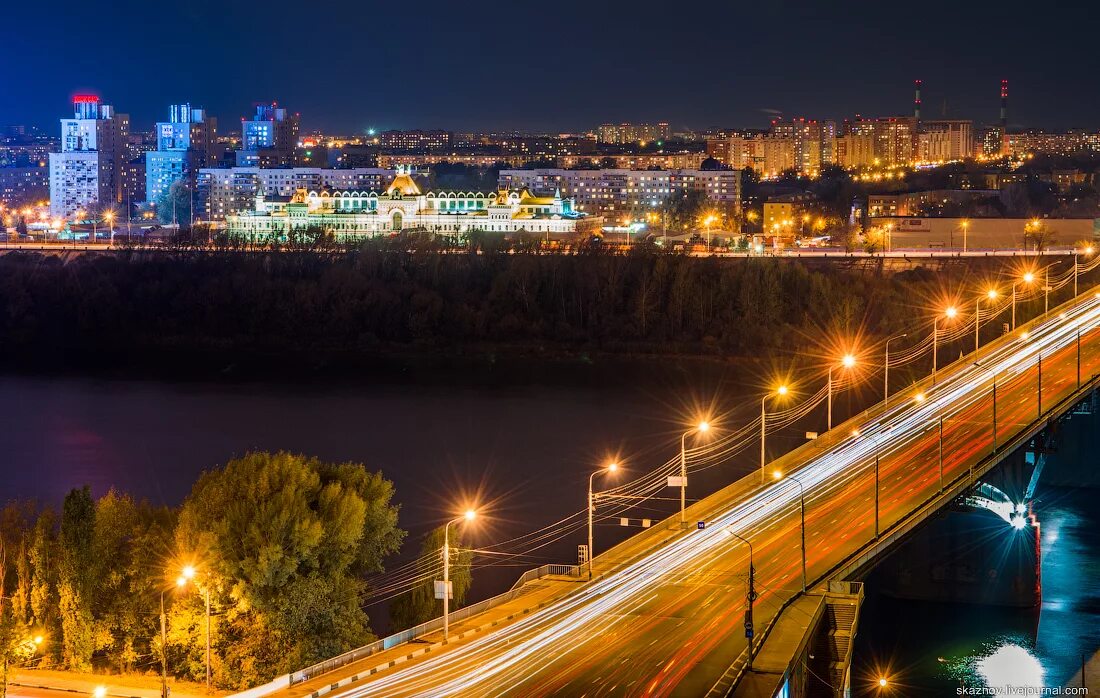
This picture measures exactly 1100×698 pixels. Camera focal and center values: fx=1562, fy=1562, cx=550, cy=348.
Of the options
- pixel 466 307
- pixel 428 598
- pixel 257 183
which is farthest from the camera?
pixel 257 183

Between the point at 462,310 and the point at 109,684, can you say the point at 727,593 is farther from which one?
the point at 462,310

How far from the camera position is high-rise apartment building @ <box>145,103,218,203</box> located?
5984 centimetres

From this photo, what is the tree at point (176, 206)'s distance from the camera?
5262cm

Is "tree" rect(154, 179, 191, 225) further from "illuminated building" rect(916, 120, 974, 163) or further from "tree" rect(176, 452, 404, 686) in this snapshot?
"tree" rect(176, 452, 404, 686)

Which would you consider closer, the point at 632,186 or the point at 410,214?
the point at 410,214

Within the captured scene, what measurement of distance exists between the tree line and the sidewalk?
122mm

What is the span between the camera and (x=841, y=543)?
1016 cm

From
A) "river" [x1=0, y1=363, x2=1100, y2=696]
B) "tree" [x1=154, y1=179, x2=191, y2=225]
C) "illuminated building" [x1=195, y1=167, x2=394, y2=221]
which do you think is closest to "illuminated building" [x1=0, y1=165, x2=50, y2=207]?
"tree" [x1=154, y1=179, x2=191, y2=225]

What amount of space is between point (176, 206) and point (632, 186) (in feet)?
50.5

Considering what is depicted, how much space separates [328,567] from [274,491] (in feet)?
1.86

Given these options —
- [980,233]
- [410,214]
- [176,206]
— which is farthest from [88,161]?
[980,233]

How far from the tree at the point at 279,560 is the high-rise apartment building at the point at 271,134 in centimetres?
5711

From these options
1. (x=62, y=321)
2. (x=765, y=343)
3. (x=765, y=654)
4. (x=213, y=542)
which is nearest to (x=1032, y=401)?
(x=765, y=654)

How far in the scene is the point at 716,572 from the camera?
9.55m
